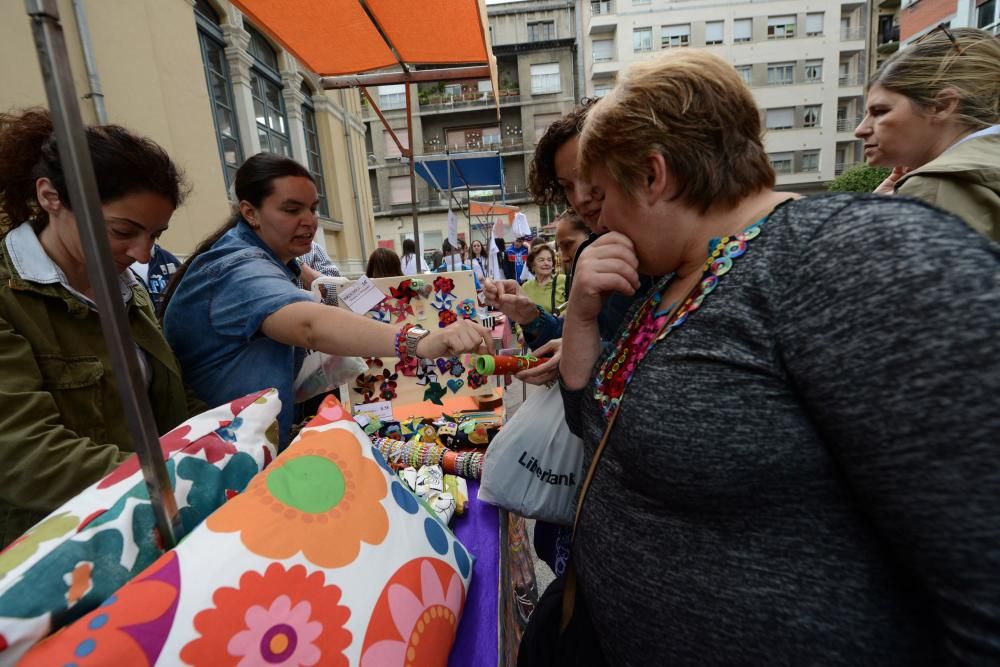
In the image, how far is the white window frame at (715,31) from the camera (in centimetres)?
2486

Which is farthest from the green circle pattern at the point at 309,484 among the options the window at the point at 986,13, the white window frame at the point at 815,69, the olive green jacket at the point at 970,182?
the white window frame at the point at 815,69

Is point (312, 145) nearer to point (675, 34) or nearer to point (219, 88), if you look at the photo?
point (219, 88)

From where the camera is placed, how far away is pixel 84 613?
0.63 m

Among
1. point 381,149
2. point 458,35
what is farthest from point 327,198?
point 381,149

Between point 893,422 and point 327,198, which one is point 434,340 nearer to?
point 893,422

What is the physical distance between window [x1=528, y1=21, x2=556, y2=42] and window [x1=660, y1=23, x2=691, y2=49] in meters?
5.91

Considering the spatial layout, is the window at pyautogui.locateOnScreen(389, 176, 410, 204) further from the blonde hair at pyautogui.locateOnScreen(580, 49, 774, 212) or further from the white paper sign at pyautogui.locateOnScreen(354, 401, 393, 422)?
the blonde hair at pyautogui.locateOnScreen(580, 49, 774, 212)

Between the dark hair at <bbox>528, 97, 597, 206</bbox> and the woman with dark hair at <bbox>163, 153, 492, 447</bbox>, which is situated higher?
the dark hair at <bbox>528, 97, 597, 206</bbox>

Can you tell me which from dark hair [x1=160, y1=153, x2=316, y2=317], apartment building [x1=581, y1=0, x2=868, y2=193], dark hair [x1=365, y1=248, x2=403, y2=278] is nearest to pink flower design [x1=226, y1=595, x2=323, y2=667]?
dark hair [x1=160, y1=153, x2=316, y2=317]

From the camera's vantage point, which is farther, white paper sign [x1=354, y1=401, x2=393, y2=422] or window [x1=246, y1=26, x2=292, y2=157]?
window [x1=246, y1=26, x2=292, y2=157]

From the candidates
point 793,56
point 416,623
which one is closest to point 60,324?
point 416,623

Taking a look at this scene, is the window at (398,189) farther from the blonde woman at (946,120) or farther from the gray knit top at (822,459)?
the gray knit top at (822,459)

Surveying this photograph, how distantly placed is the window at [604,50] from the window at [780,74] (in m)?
8.21

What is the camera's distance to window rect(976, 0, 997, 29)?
1277 centimetres
